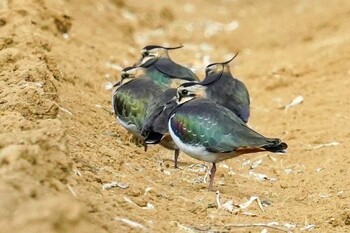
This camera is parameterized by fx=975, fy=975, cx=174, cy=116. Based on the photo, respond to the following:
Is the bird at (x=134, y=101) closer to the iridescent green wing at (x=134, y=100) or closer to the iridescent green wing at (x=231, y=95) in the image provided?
the iridescent green wing at (x=134, y=100)

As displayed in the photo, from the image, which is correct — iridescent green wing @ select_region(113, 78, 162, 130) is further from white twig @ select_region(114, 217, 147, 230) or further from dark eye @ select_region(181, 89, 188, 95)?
white twig @ select_region(114, 217, 147, 230)

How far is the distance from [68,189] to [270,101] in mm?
7677

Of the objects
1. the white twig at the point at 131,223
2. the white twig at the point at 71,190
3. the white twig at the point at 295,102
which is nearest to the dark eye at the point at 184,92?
the white twig at the point at 131,223

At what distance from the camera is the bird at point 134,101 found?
9.35 meters

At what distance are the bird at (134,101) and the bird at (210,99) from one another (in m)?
0.23

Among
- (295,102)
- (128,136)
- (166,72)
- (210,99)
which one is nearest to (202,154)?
(210,99)

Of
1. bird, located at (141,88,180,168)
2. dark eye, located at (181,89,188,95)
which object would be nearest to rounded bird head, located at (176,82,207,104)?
dark eye, located at (181,89,188,95)

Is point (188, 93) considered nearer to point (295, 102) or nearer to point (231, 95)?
point (231, 95)

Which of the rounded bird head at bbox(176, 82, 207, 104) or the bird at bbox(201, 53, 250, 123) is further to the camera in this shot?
the bird at bbox(201, 53, 250, 123)

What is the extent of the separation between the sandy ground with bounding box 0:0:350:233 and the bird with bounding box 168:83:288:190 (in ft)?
1.11

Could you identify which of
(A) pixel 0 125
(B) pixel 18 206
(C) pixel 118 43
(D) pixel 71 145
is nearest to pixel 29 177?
(B) pixel 18 206

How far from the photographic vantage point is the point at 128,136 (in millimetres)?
9812

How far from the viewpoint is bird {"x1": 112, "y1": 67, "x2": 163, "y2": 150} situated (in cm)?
935

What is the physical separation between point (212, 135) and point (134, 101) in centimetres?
180
